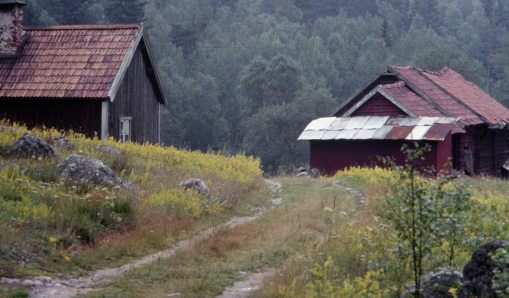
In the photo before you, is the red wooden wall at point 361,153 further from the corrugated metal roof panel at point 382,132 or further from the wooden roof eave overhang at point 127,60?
the wooden roof eave overhang at point 127,60

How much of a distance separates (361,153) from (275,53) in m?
44.2

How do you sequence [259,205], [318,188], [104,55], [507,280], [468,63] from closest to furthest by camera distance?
1. [507,280]
2. [259,205]
3. [318,188]
4. [104,55]
5. [468,63]

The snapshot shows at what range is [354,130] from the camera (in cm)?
2164

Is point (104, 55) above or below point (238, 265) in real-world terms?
above

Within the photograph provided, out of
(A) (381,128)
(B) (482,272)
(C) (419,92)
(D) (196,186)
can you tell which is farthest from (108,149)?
(C) (419,92)

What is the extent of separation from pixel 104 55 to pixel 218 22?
62.4 m

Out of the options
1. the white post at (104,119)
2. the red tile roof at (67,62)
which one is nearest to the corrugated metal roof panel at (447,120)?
the red tile roof at (67,62)

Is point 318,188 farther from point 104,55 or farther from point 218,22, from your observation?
point 218,22

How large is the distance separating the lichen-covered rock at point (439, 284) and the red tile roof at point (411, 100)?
16.5 metres

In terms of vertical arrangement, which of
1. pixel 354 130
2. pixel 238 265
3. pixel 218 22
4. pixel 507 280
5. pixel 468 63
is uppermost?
pixel 218 22

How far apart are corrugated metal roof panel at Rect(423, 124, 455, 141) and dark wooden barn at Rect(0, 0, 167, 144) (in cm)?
1228

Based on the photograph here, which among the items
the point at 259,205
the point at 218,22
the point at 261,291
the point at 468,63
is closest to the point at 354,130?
the point at 259,205

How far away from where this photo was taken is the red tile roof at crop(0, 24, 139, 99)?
17438 mm

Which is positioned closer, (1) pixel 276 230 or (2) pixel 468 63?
(1) pixel 276 230
